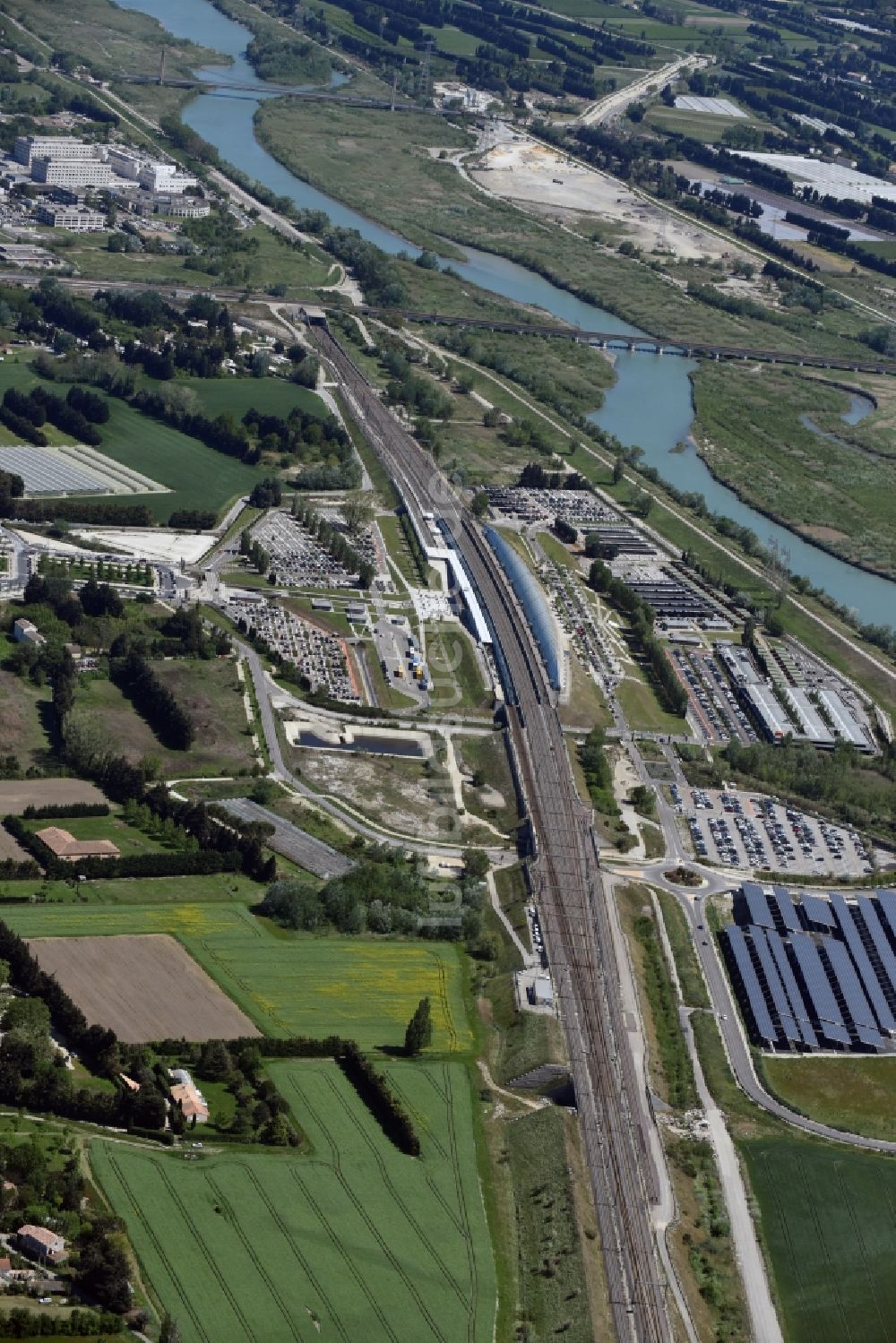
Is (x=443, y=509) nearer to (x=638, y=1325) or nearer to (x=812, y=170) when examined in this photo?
(x=638, y=1325)

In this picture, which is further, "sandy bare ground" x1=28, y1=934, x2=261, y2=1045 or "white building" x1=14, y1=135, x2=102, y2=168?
"white building" x1=14, y1=135, x2=102, y2=168

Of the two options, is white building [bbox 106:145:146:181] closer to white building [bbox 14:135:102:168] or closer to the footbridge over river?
white building [bbox 14:135:102:168]

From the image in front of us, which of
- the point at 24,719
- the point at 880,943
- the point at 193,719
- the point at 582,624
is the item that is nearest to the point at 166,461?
the point at 582,624

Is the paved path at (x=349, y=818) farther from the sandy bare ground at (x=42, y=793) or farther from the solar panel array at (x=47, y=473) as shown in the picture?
the solar panel array at (x=47, y=473)

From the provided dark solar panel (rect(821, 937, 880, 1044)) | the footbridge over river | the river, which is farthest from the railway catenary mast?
the footbridge over river

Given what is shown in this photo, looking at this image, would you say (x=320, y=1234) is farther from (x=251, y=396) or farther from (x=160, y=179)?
(x=160, y=179)
